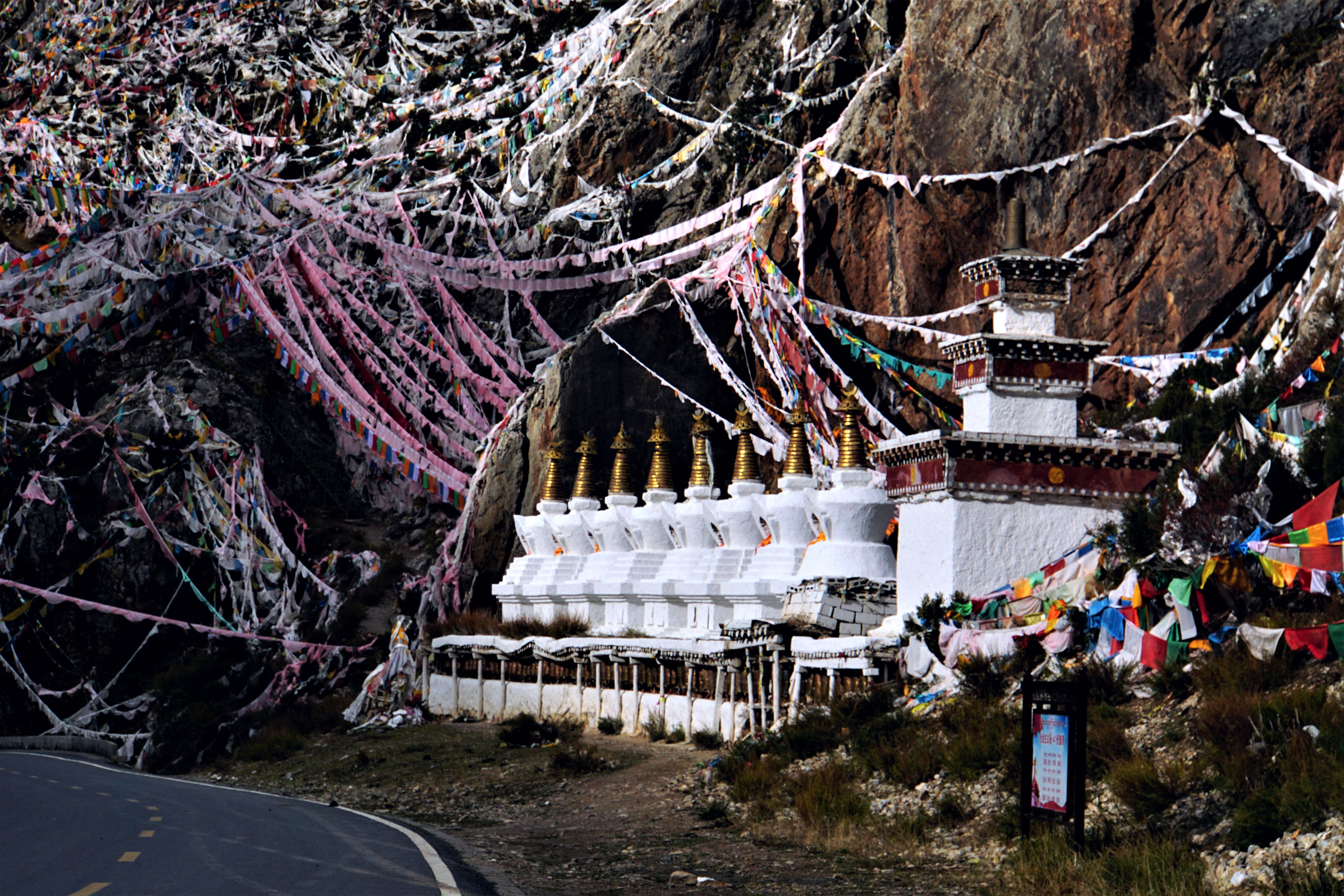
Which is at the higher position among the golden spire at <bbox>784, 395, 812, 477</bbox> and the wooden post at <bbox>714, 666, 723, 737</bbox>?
the golden spire at <bbox>784, 395, 812, 477</bbox>

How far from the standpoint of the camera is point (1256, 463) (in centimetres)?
2464

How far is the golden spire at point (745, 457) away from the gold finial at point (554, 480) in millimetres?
6932

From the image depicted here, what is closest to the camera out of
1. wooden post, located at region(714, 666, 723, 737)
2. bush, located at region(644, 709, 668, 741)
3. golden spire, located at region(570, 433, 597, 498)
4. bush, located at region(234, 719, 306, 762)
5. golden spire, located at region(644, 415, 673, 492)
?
wooden post, located at region(714, 666, 723, 737)

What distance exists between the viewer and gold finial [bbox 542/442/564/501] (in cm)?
4281

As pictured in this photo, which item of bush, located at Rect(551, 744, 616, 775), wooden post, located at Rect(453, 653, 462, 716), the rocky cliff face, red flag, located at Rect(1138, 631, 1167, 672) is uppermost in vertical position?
the rocky cliff face

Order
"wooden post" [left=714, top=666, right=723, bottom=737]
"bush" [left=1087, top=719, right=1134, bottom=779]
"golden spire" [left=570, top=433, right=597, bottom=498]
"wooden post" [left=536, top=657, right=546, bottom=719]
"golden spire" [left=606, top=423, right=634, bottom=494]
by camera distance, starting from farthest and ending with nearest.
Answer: "golden spire" [left=570, top=433, right=597, bottom=498] → "golden spire" [left=606, top=423, right=634, bottom=494] → "wooden post" [left=536, top=657, right=546, bottom=719] → "wooden post" [left=714, top=666, right=723, bottom=737] → "bush" [left=1087, top=719, right=1134, bottom=779]

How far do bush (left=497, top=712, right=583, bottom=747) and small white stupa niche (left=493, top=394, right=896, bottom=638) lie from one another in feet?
11.0

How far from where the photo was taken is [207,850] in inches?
606

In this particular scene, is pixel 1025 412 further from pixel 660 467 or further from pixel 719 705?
pixel 660 467

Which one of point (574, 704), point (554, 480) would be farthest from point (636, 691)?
point (554, 480)

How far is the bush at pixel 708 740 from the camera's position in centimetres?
2773

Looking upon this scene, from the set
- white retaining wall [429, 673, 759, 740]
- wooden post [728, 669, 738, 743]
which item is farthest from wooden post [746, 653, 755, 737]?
wooden post [728, 669, 738, 743]

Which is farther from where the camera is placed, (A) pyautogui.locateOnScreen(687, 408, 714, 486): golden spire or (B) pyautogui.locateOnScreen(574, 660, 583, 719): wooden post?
(A) pyautogui.locateOnScreen(687, 408, 714, 486): golden spire

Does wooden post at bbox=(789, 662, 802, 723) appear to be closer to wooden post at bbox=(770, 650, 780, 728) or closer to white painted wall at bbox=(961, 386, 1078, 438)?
wooden post at bbox=(770, 650, 780, 728)
